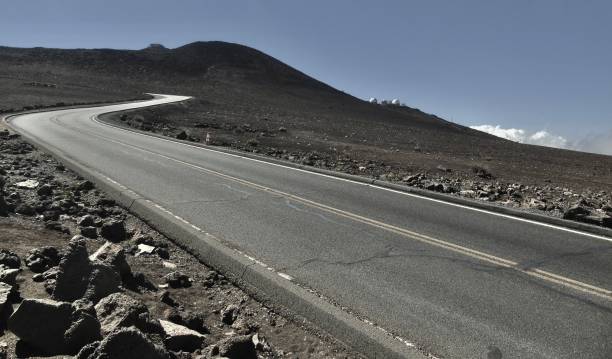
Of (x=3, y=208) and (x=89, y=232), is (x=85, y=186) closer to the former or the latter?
(x=3, y=208)

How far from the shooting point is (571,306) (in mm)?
5500

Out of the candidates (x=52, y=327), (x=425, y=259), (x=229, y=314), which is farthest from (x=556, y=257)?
(x=52, y=327)

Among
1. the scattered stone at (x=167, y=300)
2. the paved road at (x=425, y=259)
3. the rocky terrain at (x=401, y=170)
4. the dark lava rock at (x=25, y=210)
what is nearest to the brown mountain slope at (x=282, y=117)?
the rocky terrain at (x=401, y=170)

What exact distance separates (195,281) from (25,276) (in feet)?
6.57

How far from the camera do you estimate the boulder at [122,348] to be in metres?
3.34

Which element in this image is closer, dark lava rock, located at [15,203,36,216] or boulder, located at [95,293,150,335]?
boulder, located at [95,293,150,335]

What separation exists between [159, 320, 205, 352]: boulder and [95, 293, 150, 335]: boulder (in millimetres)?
265

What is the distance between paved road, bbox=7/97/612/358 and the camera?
495 centimetres

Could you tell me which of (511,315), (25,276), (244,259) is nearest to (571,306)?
(511,315)

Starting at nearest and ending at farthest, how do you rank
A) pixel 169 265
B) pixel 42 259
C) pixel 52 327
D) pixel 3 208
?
pixel 52 327 → pixel 42 259 → pixel 169 265 → pixel 3 208

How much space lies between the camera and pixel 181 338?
4527 millimetres

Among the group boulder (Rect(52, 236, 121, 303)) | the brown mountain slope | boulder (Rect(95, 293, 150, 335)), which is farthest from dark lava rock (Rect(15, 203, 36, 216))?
the brown mountain slope

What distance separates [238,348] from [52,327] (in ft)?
4.98

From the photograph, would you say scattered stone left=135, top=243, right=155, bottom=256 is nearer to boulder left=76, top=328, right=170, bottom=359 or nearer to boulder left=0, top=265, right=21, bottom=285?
boulder left=0, top=265, right=21, bottom=285
